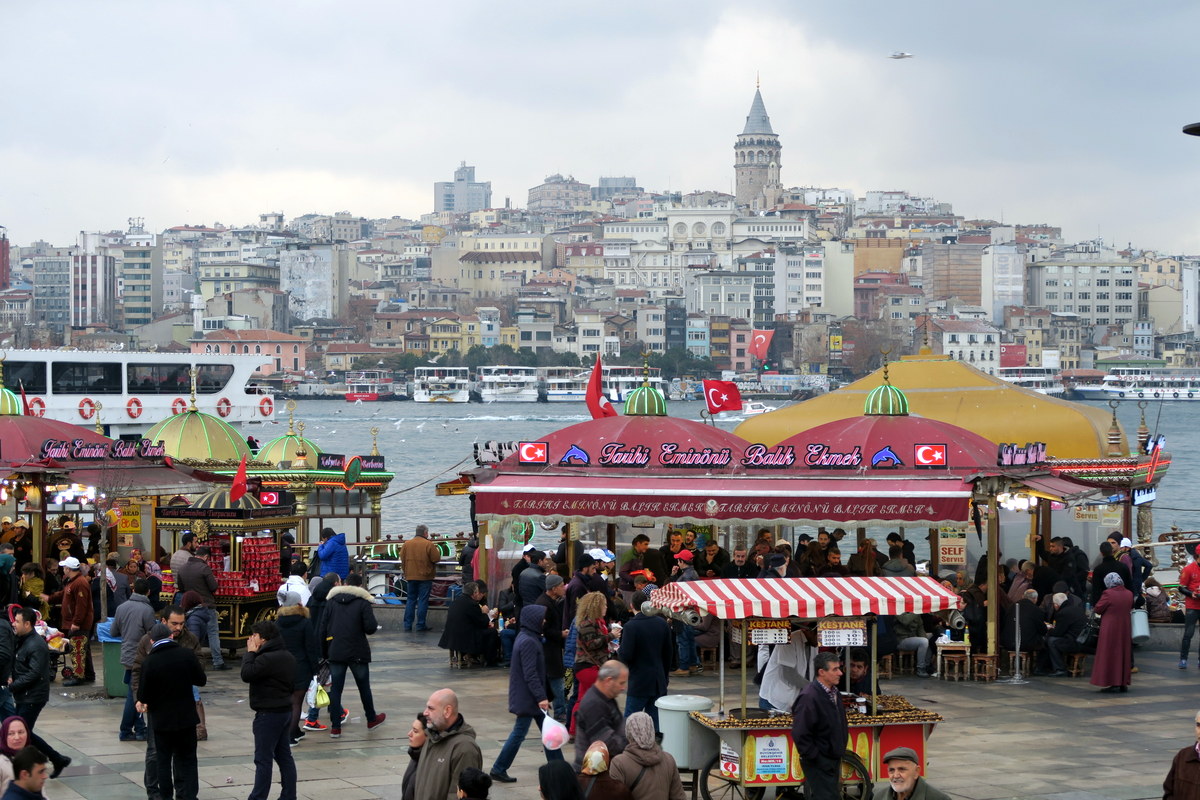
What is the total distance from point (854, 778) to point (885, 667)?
541 cm

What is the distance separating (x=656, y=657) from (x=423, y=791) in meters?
3.33

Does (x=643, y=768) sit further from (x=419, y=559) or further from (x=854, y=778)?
(x=419, y=559)

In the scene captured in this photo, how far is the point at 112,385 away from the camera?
53094 millimetres

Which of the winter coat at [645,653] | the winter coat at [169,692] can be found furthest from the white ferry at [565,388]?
the winter coat at [169,692]

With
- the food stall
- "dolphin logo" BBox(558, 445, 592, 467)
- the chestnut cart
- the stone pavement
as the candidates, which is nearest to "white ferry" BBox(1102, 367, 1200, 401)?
→ "dolphin logo" BBox(558, 445, 592, 467)

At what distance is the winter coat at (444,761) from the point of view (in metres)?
7.88

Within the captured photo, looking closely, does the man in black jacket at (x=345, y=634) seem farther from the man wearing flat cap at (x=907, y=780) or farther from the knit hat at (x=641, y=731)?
the man wearing flat cap at (x=907, y=780)

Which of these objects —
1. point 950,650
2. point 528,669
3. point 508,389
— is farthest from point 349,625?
point 508,389

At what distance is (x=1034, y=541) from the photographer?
19.4m

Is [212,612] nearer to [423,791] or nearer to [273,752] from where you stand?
[273,752]

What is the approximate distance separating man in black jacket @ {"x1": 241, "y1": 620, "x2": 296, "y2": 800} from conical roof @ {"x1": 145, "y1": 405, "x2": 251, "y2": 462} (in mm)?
14793

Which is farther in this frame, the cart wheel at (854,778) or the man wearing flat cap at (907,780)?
the cart wheel at (854,778)

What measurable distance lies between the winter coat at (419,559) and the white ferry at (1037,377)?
530 feet

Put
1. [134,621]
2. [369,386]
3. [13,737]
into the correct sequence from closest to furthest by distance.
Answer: [13,737] → [134,621] → [369,386]
